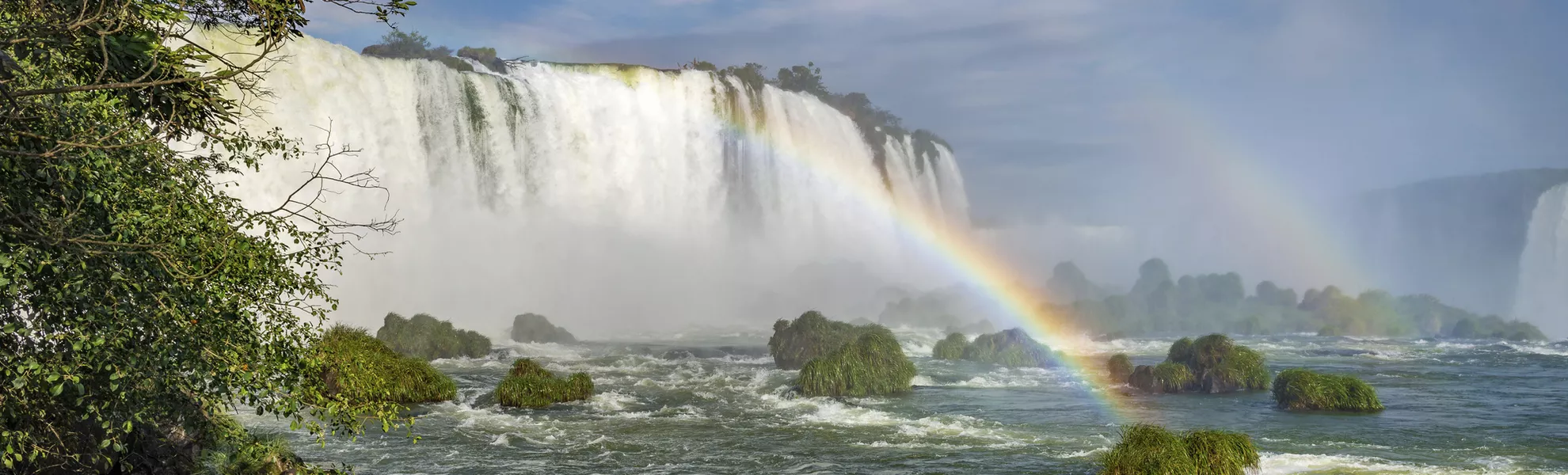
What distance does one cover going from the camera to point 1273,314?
71.6m

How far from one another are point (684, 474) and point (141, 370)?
35.2 ft

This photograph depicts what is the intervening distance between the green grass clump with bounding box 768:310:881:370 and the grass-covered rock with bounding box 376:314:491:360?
10.8m

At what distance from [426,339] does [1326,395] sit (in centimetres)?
2776

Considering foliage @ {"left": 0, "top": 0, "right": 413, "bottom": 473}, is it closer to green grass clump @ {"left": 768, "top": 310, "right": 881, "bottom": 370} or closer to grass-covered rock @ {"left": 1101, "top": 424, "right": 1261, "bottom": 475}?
grass-covered rock @ {"left": 1101, "top": 424, "right": 1261, "bottom": 475}

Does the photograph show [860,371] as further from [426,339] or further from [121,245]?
[121,245]

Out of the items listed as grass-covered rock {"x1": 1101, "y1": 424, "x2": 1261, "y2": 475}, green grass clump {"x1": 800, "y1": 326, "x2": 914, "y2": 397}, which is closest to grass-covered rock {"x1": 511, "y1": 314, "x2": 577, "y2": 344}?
green grass clump {"x1": 800, "y1": 326, "x2": 914, "y2": 397}

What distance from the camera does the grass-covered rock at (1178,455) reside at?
15.8 metres

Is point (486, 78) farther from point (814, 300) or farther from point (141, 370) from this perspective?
point (141, 370)

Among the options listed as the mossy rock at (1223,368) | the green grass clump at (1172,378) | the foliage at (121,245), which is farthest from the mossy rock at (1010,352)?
the foliage at (121,245)

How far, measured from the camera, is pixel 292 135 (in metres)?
41.5

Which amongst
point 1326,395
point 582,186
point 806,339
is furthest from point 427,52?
point 1326,395

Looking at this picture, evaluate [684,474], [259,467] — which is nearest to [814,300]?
[684,474]

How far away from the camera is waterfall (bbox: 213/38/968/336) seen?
146ft

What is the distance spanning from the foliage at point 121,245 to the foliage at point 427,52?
139 feet
